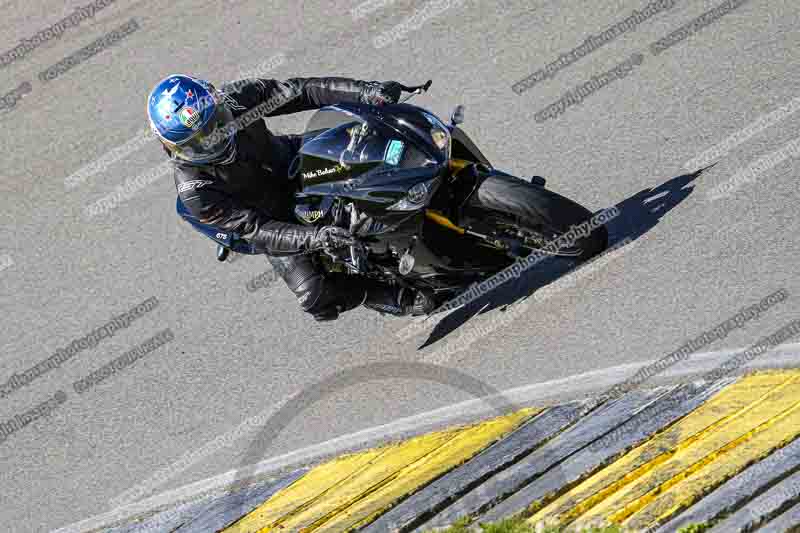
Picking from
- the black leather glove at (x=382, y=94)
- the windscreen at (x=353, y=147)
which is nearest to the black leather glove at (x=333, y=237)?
the windscreen at (x=353, y=147)

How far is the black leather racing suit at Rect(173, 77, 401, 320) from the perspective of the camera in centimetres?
674

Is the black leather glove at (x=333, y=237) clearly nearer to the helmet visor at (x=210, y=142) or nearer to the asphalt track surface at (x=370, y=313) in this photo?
the helmet visor at (x=210, y=142)

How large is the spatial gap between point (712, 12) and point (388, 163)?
426 cm

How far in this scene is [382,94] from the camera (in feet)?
22.2

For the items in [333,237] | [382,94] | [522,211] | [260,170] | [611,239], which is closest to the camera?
[333,237]

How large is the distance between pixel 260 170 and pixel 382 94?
0.98 m

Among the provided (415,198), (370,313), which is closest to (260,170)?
(415,198)

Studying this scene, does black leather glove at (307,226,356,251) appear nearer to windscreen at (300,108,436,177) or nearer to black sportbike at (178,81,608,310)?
black sportbike at (178,81,608,310)

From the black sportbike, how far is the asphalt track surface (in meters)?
0.75

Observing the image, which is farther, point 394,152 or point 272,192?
point 272,192

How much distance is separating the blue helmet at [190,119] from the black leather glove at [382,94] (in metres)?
0.93

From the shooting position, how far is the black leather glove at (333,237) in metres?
6.20

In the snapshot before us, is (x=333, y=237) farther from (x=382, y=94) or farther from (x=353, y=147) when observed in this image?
(x=382, y=94)

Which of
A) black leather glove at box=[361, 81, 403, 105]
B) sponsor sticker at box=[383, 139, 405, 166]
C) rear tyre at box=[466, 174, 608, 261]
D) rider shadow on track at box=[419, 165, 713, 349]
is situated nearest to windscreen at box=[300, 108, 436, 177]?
sponsor sticker at box=[383, 139, 405, 166]
